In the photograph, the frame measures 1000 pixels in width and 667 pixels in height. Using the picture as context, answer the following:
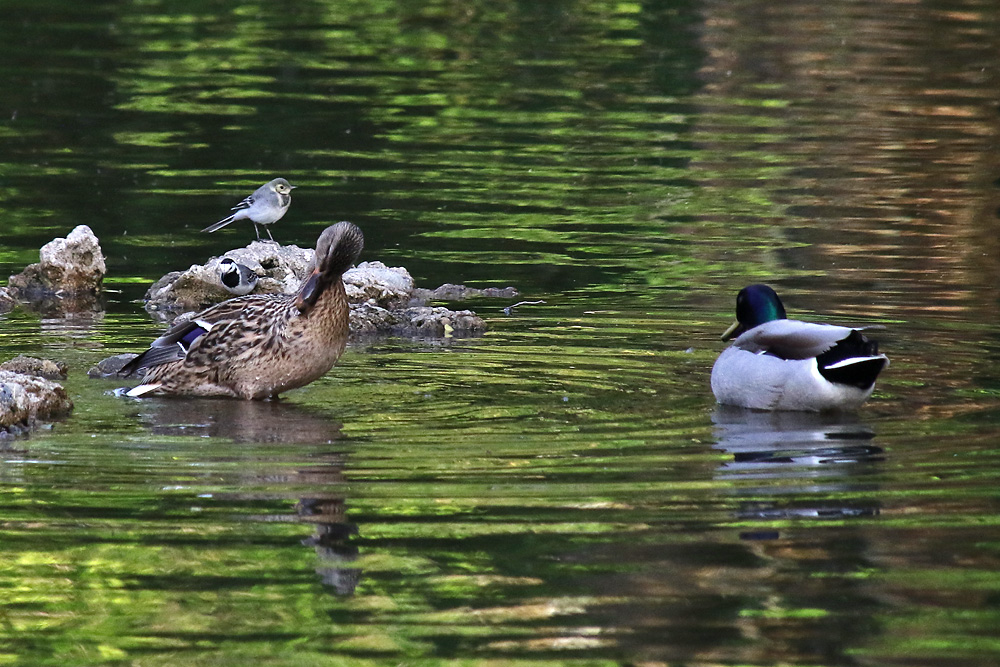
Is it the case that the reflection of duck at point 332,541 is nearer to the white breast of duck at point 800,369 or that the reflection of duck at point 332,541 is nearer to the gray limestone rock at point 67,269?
the white breast of duck at point 800,369

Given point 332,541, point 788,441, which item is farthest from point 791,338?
→ point 332,541

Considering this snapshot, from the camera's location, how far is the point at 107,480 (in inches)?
323

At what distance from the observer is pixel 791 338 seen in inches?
395

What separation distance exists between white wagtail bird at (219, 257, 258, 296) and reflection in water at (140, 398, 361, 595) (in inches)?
130

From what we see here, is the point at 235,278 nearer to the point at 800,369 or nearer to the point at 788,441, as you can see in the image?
the point at 800,369

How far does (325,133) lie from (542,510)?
14.9 metres

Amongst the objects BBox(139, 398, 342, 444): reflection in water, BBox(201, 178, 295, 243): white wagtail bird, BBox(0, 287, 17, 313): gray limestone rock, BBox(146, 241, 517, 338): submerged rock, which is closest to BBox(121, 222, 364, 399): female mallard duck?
BBox(139, 398, 342, 444): reflection in water

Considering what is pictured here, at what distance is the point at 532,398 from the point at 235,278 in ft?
15.0

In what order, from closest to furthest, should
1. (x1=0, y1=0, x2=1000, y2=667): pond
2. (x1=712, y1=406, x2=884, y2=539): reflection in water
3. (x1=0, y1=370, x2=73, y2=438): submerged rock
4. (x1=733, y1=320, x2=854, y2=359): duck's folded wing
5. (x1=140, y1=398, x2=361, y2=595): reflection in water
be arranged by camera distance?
(x1=0, y1=0, x2=1000, y2=667): pond < (x1=140, y1=398, x2=361, y2=595): reflection in water < (x1=712, y1=406, x2=884, y2=539): reflection in water < (x1=0, y1=370, x2=73, y2=438): submerged rock < (x1=733, y1=320, x2=854, y2=359): duck's folded wing

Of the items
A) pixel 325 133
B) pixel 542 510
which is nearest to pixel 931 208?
pixel 325 133

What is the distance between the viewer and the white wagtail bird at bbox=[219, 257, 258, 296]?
1397cm

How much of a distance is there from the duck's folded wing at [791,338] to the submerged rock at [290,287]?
2.98 meters

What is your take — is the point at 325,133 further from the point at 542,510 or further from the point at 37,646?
the point at 37,646

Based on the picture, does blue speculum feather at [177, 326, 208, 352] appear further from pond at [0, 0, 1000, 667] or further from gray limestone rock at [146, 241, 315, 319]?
gray limestone rock at [146, 241, 315, 319]
